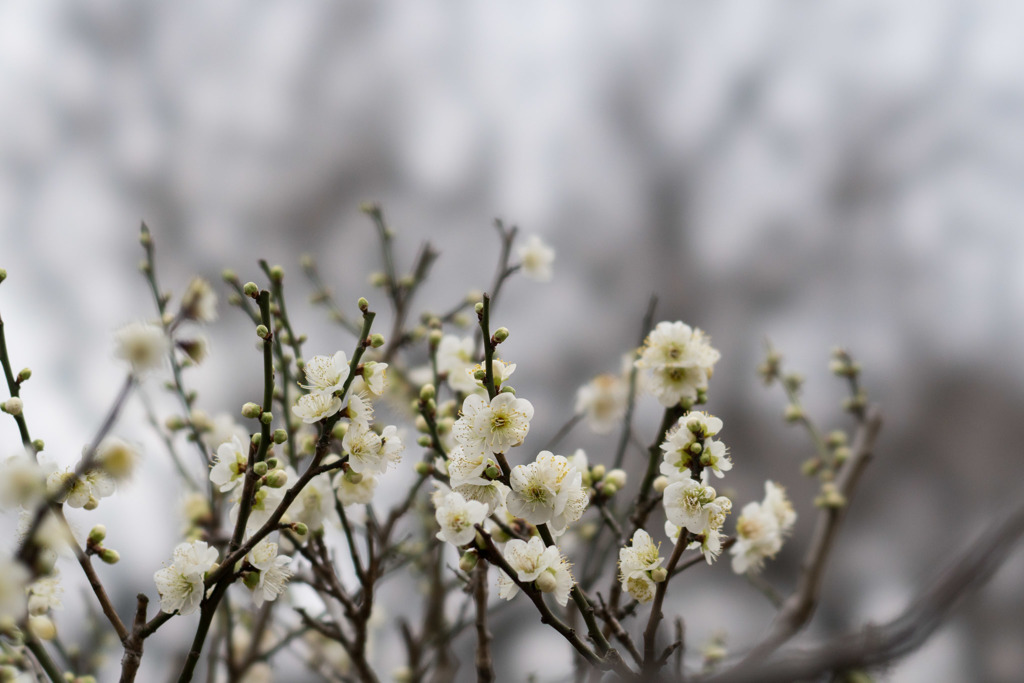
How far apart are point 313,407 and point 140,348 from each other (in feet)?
0.48

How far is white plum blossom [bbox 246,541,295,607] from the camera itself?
0.57 metres

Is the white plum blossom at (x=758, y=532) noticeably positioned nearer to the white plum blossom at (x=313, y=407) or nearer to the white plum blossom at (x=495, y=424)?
the white plum blossom at (x=495, y=424)

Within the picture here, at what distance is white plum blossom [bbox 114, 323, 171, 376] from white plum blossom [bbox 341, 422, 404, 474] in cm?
17

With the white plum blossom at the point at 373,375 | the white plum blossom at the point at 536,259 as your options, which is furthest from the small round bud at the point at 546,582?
the white plum blossom at the point at 536,259

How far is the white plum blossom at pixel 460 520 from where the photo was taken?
54cm

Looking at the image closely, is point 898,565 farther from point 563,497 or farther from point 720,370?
point 563,497

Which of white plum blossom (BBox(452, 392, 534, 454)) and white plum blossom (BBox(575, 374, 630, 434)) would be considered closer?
white plum blossom (BBox(452, 392, 534, 454))

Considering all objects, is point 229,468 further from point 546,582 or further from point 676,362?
point 676,362

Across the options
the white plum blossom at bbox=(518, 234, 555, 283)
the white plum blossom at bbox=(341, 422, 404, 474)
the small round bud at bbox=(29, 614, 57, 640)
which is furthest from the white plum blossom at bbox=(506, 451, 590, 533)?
the white plum blossom at bbox=(518, 234, 555, 283)

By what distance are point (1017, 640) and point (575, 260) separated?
2.00 meters

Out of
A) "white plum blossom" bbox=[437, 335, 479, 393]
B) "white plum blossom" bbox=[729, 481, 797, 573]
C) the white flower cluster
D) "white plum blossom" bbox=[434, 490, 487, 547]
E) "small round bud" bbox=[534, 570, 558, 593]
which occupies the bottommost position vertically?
"small round bud" bbox=[534, 570, 558, 593]

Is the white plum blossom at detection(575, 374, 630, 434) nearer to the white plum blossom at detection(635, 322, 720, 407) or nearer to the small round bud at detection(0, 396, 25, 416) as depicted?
the white plum blossom at detection(635, 322, 720, 407)

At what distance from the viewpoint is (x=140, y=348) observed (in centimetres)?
53

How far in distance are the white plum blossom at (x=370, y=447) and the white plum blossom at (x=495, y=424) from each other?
0.25ft
